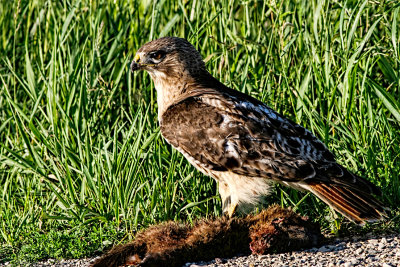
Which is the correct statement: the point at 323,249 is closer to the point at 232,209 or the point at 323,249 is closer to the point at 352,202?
the point at 352,202

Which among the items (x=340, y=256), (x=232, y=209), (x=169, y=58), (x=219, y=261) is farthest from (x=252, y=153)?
(x=169, y=58)

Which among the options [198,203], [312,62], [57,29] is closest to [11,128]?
[57,29]

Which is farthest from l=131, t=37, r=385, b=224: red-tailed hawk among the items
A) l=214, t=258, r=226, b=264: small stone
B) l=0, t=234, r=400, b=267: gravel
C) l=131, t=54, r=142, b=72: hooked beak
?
l=214, t=258, r=226, b=264: small stone

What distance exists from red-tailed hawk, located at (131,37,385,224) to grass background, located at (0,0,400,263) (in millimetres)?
251

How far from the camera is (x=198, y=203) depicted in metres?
5.16

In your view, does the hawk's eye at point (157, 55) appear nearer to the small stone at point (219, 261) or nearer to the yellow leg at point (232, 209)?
the yellow leg at point (232, 209)

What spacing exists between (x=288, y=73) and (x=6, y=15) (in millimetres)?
3207

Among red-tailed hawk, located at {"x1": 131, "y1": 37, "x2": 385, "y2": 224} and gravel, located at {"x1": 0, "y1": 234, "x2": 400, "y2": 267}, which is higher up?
red-tailed hawk, located at {"x1": 131, "y1": 37, "x2": 385, "y2": 224}

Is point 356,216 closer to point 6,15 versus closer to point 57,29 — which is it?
point 57,29

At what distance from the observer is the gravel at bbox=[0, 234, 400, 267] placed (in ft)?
13.7

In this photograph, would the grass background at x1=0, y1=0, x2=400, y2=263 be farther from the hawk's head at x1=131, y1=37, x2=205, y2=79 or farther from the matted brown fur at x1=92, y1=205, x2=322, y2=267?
the matted brown fur at x1=92, y1=205, x2=322, y2=267

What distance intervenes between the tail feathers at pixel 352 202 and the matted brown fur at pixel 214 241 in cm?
29

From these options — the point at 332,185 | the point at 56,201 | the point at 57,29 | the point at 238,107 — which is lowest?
the point at 56,201

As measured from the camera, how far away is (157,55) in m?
5.70
